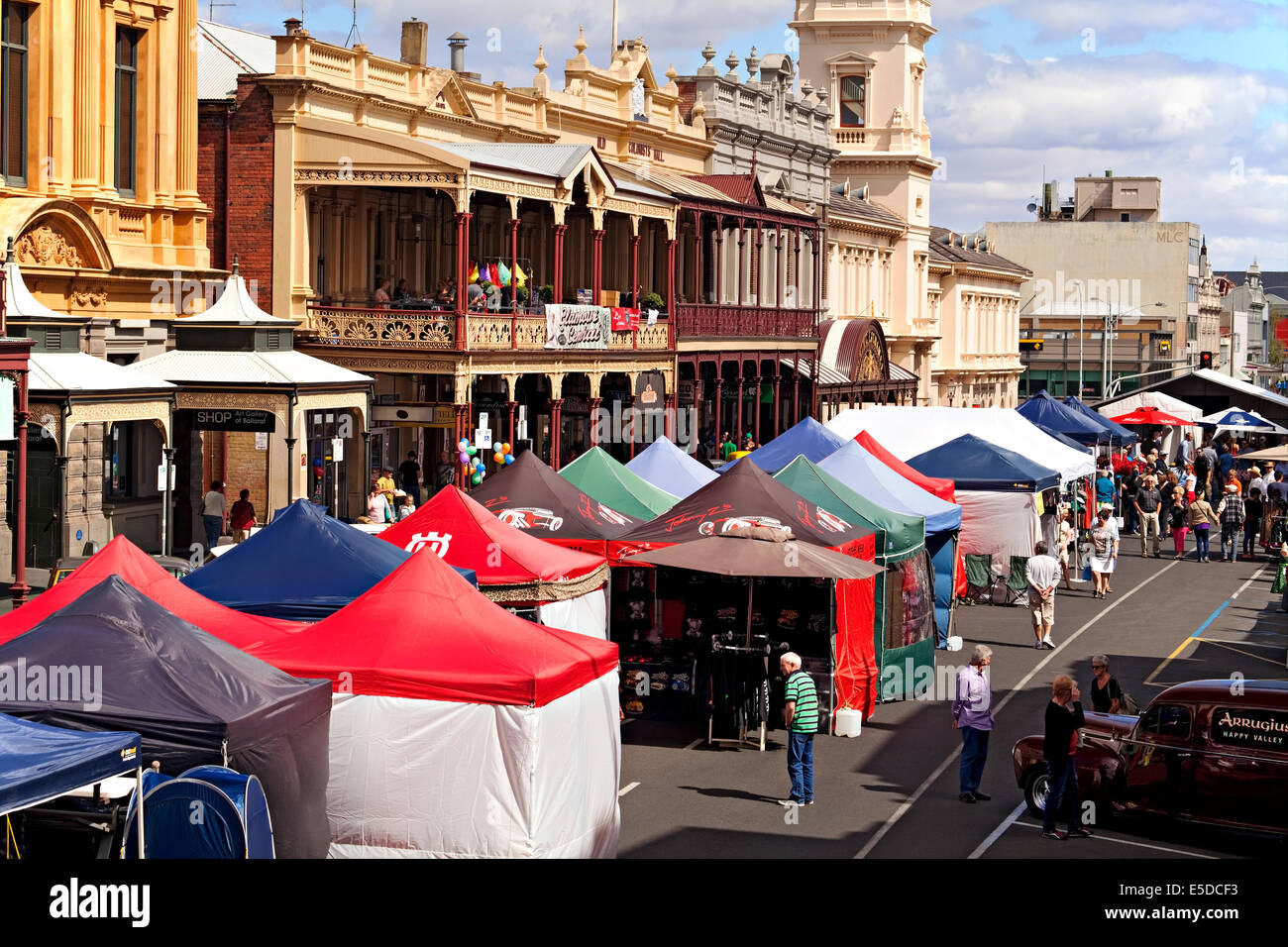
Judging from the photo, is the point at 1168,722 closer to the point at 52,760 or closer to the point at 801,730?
the point at 801,730

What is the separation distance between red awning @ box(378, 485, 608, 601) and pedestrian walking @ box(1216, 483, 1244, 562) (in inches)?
915

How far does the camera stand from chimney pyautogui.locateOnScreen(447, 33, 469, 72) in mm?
38812

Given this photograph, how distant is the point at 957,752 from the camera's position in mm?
17906

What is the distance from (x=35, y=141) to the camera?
24984 millimetres

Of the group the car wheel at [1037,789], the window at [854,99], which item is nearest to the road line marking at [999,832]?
the car wheel at [1037,789]

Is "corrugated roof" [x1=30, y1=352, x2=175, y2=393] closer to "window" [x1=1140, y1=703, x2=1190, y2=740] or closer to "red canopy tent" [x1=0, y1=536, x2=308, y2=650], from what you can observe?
"red canopy tent" [x1=0, y1=536, x2=308, y2=650]

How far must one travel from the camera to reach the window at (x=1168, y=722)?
13.9m

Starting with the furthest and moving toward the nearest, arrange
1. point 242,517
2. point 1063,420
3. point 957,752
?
1. point 1063,420
2. point 242,517
3. point 957,752

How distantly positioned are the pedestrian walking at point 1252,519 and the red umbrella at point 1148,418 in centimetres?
1100

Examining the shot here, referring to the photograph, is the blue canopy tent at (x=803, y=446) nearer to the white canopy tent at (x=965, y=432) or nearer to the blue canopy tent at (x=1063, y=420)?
the white canopy tent at (x=965, y=432)

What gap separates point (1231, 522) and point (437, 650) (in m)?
29.0

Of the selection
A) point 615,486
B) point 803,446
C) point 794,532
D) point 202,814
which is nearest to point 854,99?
point 803,446

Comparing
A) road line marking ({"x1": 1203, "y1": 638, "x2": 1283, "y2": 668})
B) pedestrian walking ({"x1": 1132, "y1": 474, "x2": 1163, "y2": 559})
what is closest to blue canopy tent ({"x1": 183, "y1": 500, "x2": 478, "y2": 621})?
road line marking ({"x1": 1203, "y1": 638, "x2": 1283, "y2": 668})

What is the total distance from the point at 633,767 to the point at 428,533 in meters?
3.14
